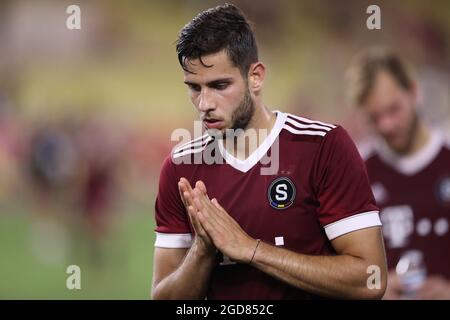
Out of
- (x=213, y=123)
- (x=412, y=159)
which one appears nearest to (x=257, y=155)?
(x=213, y=123)

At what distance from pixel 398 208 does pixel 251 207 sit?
204 cm

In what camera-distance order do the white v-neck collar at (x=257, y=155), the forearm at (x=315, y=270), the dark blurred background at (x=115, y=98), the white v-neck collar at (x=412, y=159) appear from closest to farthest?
1. the forearm at (x=315, y=270)
2. the white v-neck collar at (x=257, y=155)
3. the white v-neck collar at (x=412, y=159)
4. the dark blurred background at (x=115, y=98)

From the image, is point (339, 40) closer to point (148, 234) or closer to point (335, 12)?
point (335, 12)

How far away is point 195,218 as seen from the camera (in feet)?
7.47

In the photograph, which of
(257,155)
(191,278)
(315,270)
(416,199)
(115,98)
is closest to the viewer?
(315,270)

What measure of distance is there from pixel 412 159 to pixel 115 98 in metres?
3.60

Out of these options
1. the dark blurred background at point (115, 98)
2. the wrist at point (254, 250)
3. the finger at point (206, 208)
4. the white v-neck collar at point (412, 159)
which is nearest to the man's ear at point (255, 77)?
the finger at point (206, 208)

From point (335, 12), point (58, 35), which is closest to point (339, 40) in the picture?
point (335, 12)

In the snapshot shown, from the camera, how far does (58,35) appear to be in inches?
288

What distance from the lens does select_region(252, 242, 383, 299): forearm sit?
2.22m

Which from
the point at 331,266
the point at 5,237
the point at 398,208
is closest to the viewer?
the point at 331,266

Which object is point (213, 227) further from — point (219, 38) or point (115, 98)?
point (115, 98)

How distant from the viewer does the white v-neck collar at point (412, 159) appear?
4.38 meters

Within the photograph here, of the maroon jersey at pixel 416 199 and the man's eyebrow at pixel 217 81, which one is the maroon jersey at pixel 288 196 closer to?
Answer: the man's eyebrow at pixel 217 81
